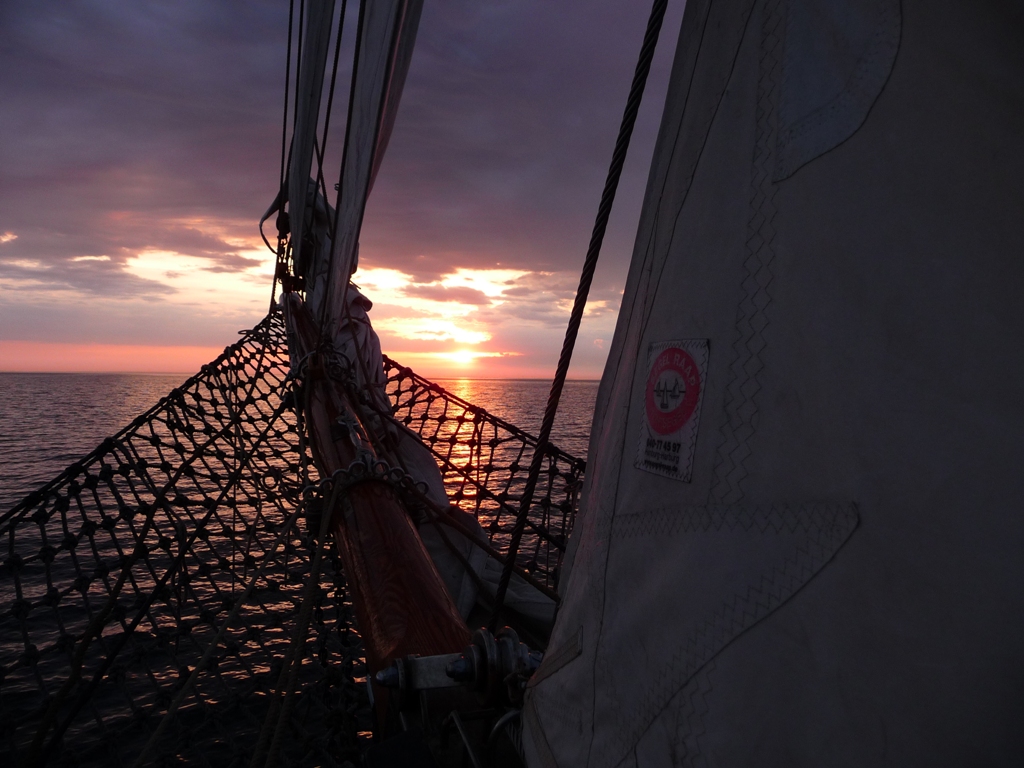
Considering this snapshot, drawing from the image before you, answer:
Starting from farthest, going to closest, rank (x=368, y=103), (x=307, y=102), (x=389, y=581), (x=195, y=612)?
(x=195, y=612) < (x=307, y=102) < (x=368, y=103) < (x=389, y=581)

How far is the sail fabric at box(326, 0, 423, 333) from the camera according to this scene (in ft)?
11.9

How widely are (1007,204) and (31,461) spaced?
33.7 metres

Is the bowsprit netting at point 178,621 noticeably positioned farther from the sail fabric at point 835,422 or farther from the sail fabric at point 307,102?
the sail fabric at point 307,102

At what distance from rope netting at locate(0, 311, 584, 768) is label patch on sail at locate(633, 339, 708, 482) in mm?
1501

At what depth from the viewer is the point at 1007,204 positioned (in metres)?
0.86

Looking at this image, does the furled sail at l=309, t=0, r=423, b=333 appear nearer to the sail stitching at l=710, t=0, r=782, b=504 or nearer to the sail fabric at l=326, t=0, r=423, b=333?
the sail fabric at l=326, t=0, r=423, b=333

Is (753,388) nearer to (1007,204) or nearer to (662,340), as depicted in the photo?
(662,340)

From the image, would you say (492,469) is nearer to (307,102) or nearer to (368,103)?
(307,102)

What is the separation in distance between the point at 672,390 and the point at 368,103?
3743 mm

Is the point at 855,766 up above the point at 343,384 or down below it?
below

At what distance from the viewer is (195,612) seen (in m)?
9.52

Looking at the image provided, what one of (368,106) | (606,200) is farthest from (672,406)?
(368,106)

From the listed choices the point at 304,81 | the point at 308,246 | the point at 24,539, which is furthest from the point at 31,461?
the point at 304,81

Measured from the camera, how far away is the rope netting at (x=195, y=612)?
3.32 m
